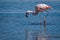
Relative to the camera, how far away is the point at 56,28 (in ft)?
11.0

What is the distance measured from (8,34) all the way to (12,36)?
9cm

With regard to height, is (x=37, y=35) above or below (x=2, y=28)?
above

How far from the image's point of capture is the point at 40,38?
6.94 feet

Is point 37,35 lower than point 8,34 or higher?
higher

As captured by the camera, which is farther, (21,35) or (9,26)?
(9,26)

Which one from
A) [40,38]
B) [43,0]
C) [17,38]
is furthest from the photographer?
[43,0]

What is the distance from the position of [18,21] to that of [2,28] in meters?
0.50

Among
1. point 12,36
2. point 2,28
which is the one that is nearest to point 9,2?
point 2,28

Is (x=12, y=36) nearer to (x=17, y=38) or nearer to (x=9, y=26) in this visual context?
(x=17, y=38)

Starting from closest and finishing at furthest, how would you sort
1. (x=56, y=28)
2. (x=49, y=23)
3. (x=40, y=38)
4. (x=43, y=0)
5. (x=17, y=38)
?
1. (x=40, y=38)
2. (x=17, y=38)
3. (x=56, y=28)
4. (x=49, y=23)
5. (x=43, y=0)

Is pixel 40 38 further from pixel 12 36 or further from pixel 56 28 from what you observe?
pixel 56 28

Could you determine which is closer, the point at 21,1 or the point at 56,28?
the point at 56,28

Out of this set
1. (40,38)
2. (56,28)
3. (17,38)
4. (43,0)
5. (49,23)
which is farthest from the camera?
(43,0)

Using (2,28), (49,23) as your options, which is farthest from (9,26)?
(49,23)
